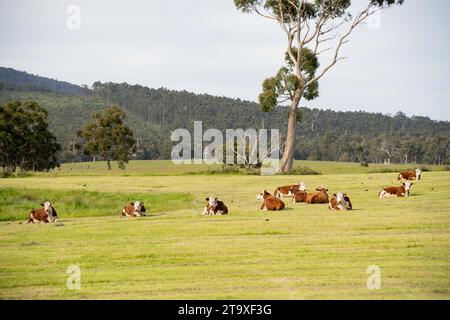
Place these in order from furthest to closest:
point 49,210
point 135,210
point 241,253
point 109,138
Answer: point 109,138, point 135,210, point 49,210, point 241,253

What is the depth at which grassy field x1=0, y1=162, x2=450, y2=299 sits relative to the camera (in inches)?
492

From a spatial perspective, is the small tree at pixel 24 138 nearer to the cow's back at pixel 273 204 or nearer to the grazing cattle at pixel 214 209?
the grazing cattle at pixel 214 209

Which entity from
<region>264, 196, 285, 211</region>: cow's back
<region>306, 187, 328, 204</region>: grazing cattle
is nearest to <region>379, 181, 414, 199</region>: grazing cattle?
<region>306, 187, 328, 204</region>: grazing cattle

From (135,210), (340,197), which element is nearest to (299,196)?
(340,197)

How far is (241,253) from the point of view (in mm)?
15852

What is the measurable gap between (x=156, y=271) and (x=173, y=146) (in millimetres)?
148198

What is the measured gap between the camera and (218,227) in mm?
20484

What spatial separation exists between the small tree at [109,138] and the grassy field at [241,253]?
70493mm

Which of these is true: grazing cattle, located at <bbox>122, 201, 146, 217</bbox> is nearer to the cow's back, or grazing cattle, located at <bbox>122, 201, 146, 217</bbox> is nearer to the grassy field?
the grassy field

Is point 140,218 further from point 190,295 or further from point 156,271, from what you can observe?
point 190,295

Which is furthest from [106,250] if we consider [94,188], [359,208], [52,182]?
[52,182]

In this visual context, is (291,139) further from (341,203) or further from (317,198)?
(341,203)

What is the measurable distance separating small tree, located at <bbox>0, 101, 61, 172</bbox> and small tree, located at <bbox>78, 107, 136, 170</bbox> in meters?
7.78

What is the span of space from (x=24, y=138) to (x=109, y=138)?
52.2ft
